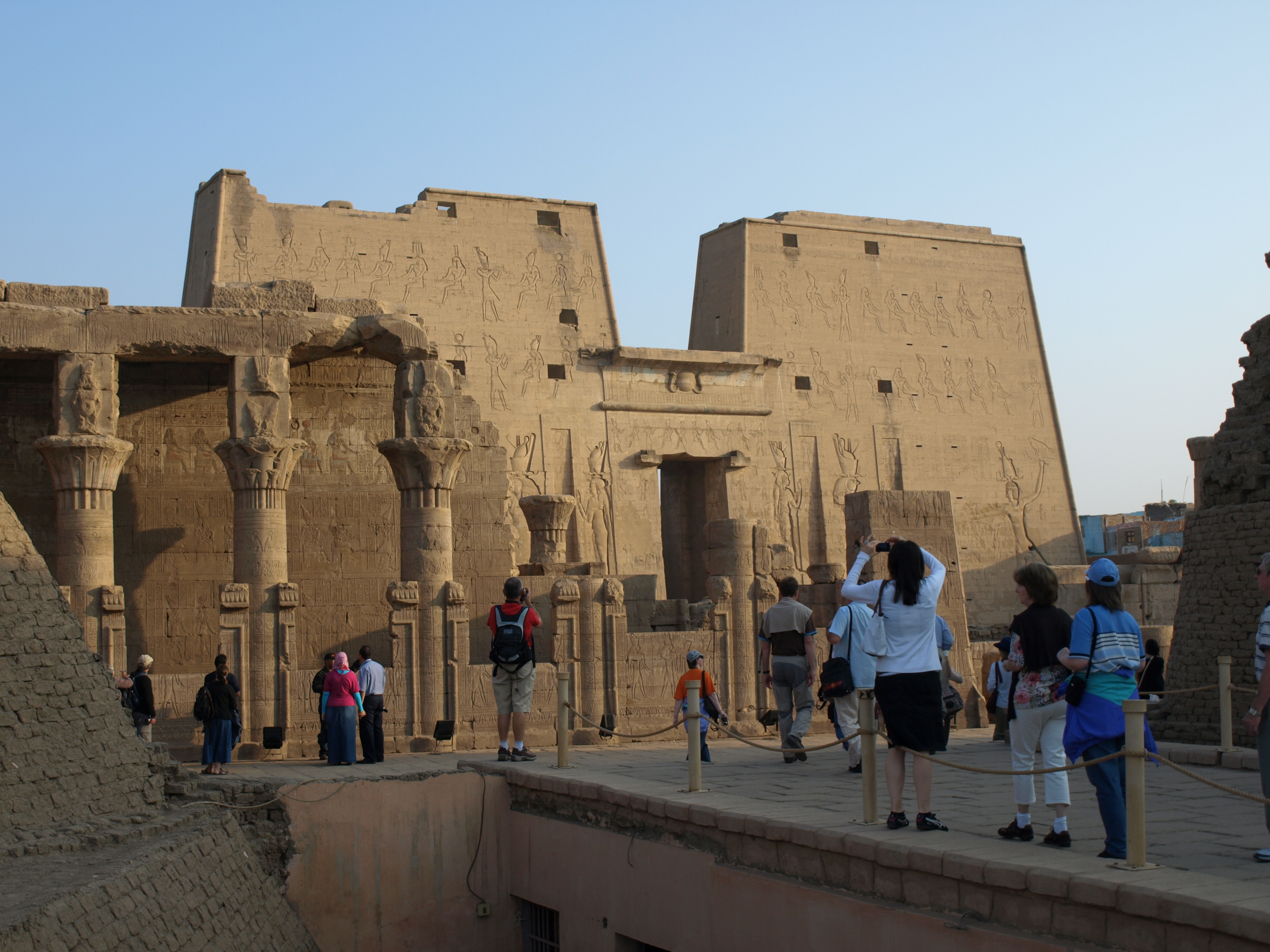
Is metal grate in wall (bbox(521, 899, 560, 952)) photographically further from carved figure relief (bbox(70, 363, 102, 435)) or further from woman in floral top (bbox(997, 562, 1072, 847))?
carved figure relief (bbox(70, 363, 102, 435))

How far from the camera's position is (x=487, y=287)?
2423cm

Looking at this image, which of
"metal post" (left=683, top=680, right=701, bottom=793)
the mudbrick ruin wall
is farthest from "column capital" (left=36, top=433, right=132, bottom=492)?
"metal post" (left=683, top=680, right=701, bottom=793)

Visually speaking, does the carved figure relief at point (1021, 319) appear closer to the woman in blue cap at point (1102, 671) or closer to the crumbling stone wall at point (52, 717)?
the crumbling stone wall at point (52, 717)

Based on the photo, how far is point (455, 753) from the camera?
42.3ft

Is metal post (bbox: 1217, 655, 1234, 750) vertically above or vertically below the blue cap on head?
below

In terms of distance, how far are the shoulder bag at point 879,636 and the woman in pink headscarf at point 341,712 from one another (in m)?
6.15

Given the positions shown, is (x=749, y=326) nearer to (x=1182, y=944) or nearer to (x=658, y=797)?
(x=658, y=797)

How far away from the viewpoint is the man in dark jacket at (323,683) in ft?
38.3

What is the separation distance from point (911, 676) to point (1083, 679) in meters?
0.87

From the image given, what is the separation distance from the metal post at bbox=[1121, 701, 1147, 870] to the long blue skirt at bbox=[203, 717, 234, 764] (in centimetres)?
810

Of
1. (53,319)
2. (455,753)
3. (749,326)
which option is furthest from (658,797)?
(749,326)

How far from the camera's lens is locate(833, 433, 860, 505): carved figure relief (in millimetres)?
26188

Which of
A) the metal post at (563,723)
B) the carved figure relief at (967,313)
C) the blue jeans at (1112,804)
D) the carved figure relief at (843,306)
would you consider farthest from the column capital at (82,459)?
the carved figure relief at (967,313)

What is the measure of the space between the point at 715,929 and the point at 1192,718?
232 inches
